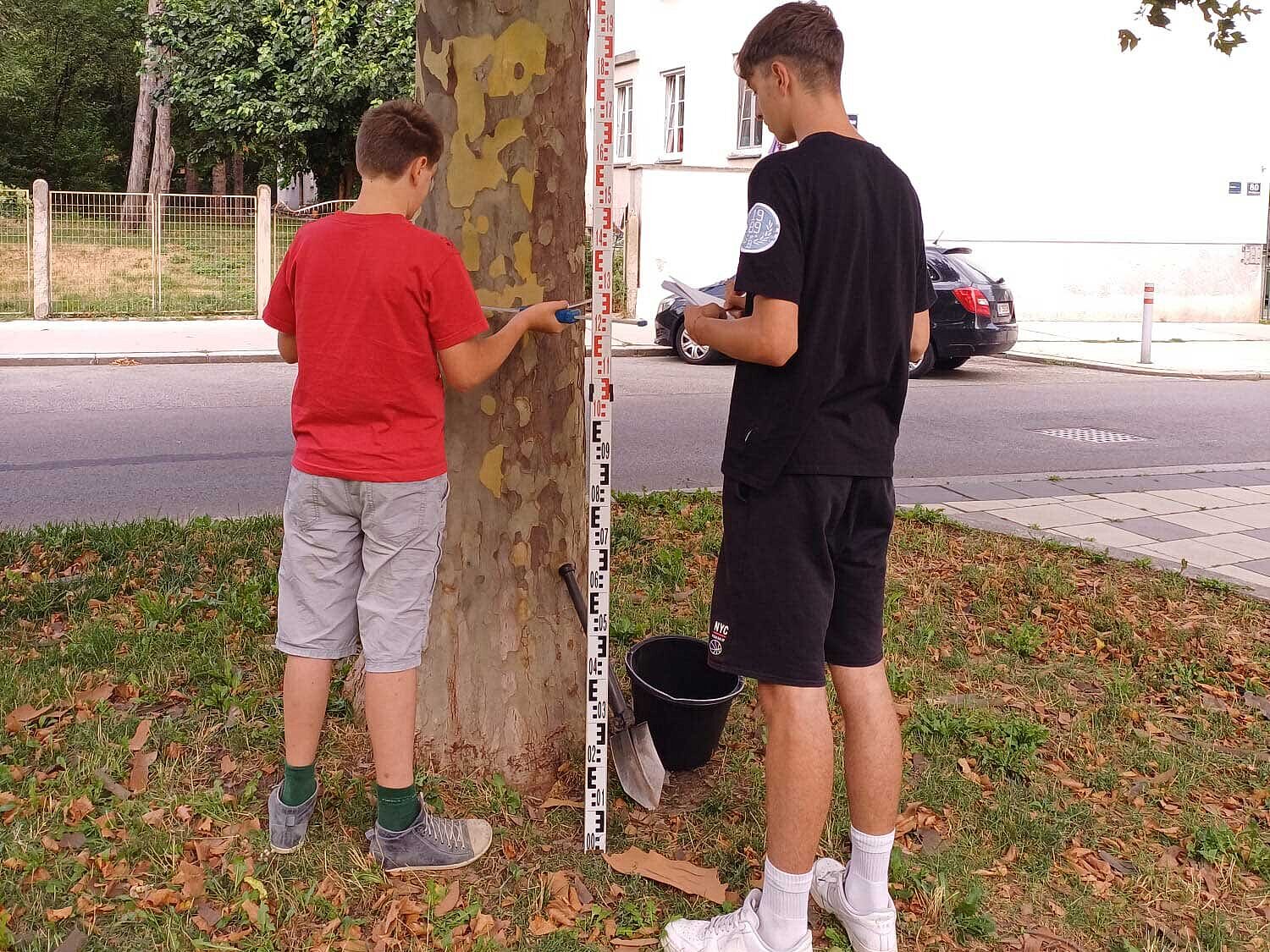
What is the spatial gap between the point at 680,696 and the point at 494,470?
1.08 meters

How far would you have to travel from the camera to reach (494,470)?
142 inches

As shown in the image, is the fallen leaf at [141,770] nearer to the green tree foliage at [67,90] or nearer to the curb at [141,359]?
the curb at [141,359]

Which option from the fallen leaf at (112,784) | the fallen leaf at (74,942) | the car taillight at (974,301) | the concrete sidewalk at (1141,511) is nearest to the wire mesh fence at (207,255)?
the car taillight at (974,301)

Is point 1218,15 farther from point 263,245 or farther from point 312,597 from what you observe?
point 263,245

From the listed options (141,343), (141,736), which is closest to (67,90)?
(141,343)

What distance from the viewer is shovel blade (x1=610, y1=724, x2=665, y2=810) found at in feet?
11.9

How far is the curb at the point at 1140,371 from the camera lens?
1645 cm

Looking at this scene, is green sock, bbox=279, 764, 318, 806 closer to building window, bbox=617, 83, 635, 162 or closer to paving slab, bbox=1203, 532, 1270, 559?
paving slab, bbox=1203, 532, 1270, 559

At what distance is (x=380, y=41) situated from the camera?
2502cm

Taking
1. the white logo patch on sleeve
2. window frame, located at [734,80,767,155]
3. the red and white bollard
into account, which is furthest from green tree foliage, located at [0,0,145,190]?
the white logo patch on sleeve

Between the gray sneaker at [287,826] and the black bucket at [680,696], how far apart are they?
104 cm

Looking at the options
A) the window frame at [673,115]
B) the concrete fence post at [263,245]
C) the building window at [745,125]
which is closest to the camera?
the concrete fence post at [263,245]

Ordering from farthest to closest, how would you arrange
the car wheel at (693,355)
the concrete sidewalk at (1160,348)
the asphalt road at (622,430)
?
the concrete sidewalk at (1160,348) < the car wheel at (693,355) < the asphalt road at (622,430)

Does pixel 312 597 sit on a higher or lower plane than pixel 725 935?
higher
